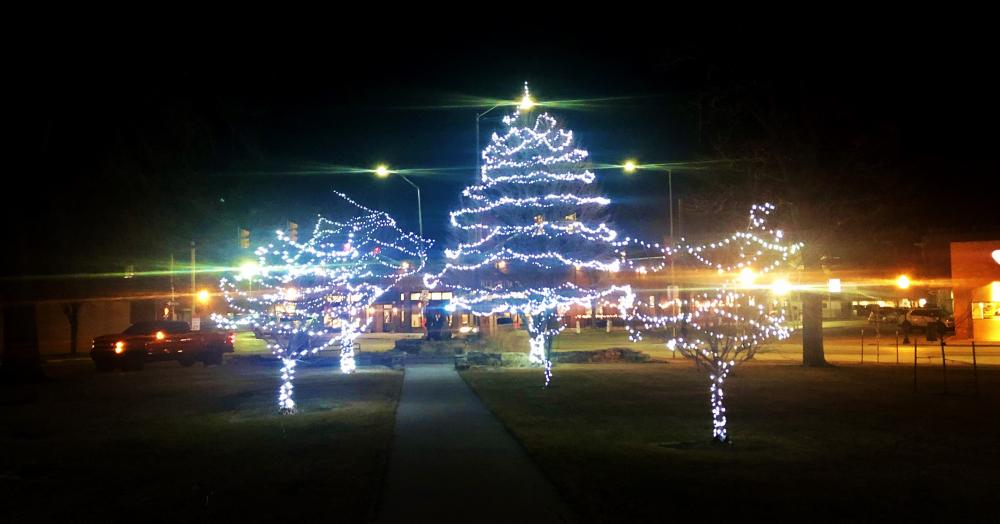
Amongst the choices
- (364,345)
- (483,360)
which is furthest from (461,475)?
(364,345)

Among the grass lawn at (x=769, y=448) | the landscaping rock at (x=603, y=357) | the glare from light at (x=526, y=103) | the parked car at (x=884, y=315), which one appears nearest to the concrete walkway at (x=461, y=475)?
the grass lawn at (x=769, y=448)

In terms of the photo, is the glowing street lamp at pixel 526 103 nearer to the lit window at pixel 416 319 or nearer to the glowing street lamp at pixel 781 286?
the glowing street lamp at pixel 781 286

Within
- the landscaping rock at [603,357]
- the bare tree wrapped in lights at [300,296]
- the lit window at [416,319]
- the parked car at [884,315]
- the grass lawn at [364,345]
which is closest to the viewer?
the bare tree wrapped in lights at [300,296]

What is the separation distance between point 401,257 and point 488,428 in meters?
29.2

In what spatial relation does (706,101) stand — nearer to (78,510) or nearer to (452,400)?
(452,400)

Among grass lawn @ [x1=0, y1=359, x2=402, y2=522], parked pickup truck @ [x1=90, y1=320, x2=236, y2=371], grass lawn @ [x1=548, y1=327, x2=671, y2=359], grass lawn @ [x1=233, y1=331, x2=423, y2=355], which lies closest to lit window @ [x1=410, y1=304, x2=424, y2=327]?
grass lawn @ [x1=233, y1=331, x2=423, y2=355]

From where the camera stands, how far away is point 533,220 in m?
31.8

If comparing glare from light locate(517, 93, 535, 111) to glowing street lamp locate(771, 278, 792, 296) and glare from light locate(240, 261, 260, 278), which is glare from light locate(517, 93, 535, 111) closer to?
glowing street lamp locate(771, 278, 792, 296)

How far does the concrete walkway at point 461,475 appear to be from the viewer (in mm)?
8586

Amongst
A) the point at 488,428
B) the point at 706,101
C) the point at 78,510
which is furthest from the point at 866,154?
the point at 78,510

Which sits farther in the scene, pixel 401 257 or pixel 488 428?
pixel 401 257

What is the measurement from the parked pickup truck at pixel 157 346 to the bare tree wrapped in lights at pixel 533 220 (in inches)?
382

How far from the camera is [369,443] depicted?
43.0 feet

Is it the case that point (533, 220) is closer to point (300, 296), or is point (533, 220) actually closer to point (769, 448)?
point (300, 296)
